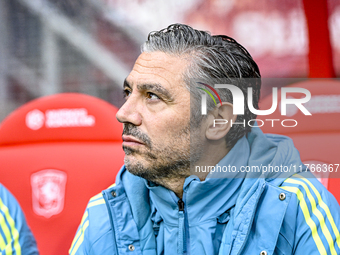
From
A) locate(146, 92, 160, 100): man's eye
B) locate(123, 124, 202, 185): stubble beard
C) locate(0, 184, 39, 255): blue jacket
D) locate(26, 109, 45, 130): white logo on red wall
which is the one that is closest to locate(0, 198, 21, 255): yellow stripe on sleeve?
locate(0, 184, 39, 255): blue jacket

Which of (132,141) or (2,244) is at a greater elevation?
(132,141)

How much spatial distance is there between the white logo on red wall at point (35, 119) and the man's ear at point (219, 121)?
30.8 inches

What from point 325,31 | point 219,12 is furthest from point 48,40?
point 325,31

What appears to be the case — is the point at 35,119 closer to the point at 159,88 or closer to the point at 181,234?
the point at 159,88

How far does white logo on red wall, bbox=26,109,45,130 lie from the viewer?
147 cm

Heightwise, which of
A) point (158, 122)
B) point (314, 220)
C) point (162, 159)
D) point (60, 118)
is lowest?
point (314, 220)

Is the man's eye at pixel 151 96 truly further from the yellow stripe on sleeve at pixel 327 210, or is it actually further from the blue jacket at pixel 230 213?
the yellow stripe on sleeve at pixel 327 210

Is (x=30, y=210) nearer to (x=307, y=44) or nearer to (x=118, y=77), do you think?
(x=118, y=77)

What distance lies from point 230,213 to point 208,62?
0.45 m

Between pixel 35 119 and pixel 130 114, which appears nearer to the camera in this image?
pixel 130 114

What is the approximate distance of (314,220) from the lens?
913 millimetres

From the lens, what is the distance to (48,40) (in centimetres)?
219

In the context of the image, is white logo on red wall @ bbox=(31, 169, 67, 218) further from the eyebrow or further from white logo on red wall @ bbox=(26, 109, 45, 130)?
the eyebrow

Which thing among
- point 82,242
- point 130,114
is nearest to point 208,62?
point 130,114
